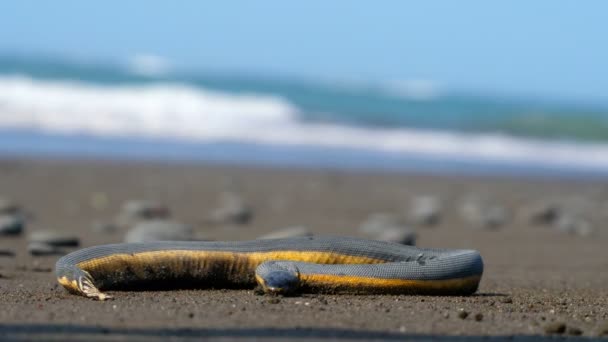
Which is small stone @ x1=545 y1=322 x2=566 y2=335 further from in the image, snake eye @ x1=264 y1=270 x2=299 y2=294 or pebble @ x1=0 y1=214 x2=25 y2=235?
pebble @ x1=0 y1=214 x2=25 y2=235

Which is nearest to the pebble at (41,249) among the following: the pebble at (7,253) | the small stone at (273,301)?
the pebble at (7,253)

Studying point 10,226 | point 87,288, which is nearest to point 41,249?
point 10,226

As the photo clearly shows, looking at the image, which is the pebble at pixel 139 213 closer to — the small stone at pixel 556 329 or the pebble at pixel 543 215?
the pebble at pixel 543 215

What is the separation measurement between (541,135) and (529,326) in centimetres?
3537

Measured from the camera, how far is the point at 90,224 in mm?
13430

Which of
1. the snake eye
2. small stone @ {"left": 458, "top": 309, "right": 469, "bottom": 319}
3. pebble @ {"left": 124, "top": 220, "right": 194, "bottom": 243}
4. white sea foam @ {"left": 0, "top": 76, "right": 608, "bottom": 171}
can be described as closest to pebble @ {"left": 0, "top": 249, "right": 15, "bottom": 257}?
pebble @ {"left": 124, "top": 220, "right": 194, "bottom": 243}

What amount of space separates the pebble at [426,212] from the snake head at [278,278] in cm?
816

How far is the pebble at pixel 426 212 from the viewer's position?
14945mm

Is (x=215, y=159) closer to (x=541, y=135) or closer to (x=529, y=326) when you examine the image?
(x=529, y=326)

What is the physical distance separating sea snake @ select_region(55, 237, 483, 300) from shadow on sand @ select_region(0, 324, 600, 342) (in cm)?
128

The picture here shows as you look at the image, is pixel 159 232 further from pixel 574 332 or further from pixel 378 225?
pixel 574 332

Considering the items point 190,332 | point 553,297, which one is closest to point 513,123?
point 553,297

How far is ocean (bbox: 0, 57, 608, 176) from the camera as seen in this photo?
24.7 meters

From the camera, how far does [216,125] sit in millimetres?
33406
